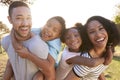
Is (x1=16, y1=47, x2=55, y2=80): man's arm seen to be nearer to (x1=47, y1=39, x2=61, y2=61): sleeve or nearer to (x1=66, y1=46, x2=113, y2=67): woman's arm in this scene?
(x1=47, y1=39, x2=61, y2=61): sleeve

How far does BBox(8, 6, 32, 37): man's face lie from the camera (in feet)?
9.62

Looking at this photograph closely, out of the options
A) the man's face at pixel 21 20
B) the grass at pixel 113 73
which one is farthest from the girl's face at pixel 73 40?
the grass at pixel 113 73

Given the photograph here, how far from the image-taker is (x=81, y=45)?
3436mm

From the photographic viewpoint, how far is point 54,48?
3.26 m

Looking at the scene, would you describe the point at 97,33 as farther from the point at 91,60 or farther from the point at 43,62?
the point at 43,62

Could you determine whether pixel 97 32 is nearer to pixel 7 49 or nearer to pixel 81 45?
pixel 81 45

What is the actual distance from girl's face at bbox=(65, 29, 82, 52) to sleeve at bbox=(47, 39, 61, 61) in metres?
0.12

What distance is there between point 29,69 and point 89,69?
618 millimetres

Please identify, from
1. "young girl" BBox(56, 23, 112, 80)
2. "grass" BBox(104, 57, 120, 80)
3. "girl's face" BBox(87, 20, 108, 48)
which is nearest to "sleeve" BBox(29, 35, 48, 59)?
"young girl" BBox(56, 23, 112, 80)

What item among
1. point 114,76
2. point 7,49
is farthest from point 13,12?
point 114,76

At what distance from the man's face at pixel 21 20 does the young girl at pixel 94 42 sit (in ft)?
2.13

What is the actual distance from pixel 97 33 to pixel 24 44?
71 centimetres

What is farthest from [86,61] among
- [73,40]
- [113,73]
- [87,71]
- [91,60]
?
[113,73]

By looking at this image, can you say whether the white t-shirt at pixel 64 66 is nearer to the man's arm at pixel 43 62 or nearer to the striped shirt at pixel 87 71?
the striped shirt at pixel 87 71
